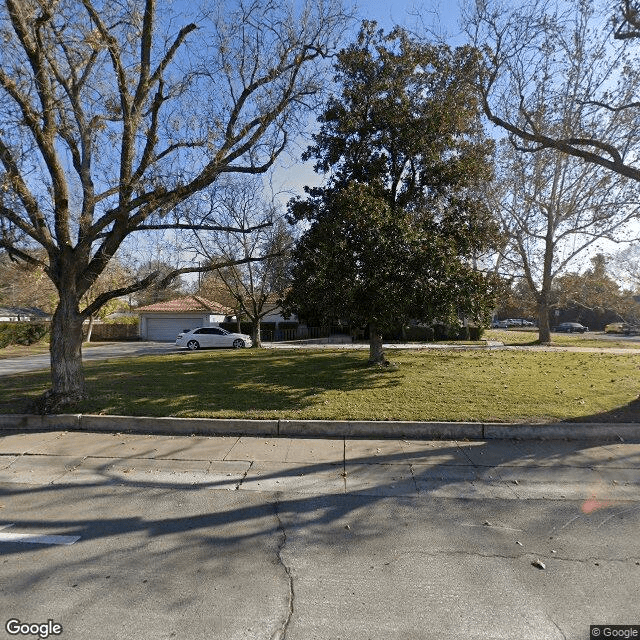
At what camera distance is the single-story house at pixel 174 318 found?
36.3 meters

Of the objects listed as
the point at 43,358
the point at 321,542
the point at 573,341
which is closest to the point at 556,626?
the point at 321,542

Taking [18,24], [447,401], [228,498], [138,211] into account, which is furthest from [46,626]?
[18,24]

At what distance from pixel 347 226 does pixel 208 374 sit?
5670 mm

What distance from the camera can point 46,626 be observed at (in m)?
2.51

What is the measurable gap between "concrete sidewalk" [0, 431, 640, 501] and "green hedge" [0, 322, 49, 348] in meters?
28.8

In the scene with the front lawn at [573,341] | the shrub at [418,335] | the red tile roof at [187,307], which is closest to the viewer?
the front lawn at [573,341]

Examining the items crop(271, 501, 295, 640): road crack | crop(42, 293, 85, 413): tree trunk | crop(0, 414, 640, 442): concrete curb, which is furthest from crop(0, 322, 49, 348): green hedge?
crop(271, 501, 295, 640): road crack

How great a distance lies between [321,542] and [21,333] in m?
35.4

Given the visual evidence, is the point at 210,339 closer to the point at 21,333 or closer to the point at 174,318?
the point at 174,318

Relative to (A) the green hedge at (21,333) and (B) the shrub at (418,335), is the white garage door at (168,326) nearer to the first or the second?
(A) the green hedge at (21,333)

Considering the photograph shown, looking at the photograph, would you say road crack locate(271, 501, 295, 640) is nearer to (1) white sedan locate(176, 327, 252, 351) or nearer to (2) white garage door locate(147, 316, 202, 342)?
(1) white sedan locate(176, 327, 252, 351)

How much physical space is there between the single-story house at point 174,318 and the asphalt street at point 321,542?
31253 millimetres

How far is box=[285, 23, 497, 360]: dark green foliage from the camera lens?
971 cm

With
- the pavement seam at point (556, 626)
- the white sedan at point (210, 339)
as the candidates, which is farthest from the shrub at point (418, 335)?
the pavement seam at point (556, 626)
